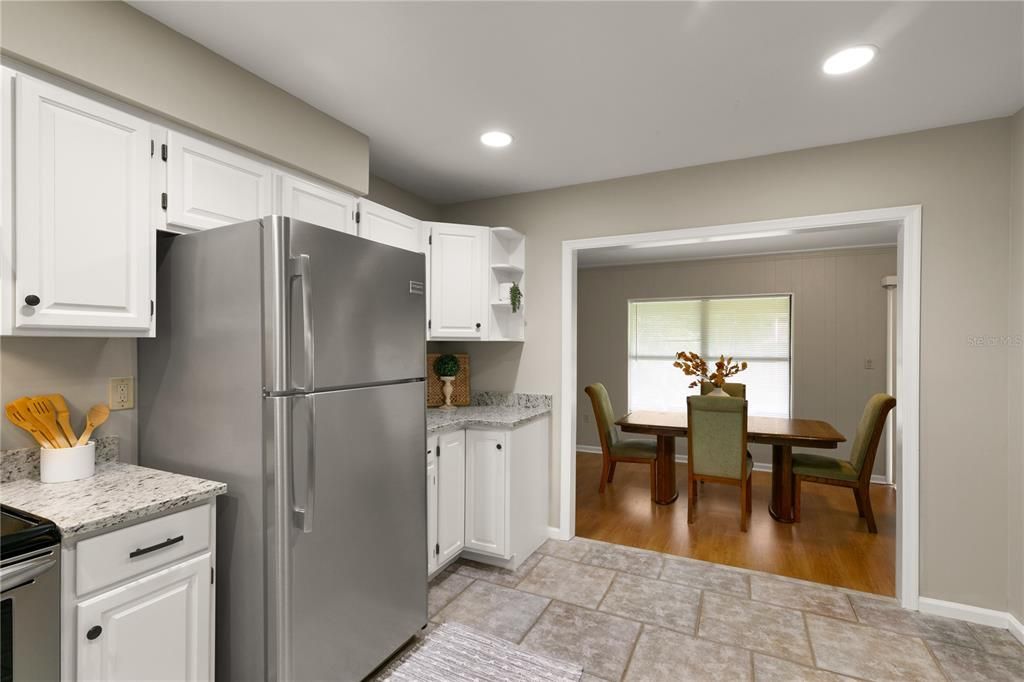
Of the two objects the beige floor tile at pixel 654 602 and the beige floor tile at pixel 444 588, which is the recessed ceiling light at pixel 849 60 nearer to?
the beige floor tile at pixel 654 602

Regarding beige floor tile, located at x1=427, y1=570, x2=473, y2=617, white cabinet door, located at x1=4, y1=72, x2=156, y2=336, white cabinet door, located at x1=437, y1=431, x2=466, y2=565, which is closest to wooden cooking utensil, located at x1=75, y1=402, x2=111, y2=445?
white cabinet door, located at x1=4, y1=72, x2=156, y2=336

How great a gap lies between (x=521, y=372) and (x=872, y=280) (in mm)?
3943

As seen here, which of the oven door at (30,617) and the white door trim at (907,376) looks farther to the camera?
the white door trim at (907,376)

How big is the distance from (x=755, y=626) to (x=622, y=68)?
2.62 m

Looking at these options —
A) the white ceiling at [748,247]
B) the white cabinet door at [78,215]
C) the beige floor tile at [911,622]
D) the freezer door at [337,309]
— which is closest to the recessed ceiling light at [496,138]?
the freezer door at [337,309]

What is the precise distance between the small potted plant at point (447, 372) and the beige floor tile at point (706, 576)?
5.73 feet

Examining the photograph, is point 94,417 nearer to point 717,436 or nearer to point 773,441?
point 717,436

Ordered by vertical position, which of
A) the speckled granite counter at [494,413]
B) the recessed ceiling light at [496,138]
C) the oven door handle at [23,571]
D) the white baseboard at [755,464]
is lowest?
the white baseboard at [755,464]

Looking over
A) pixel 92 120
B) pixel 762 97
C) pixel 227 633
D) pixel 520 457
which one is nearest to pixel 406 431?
pixel 227 633

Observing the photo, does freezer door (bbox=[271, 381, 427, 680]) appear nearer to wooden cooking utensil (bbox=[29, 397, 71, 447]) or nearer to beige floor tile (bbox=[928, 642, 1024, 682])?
wooden cooking utensil (bbox=[29, 397, 71, 447])

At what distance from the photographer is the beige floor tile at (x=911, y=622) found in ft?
7.62

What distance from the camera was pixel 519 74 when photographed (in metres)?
2.08

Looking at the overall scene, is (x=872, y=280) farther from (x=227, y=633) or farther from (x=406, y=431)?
(x=227, y=633)

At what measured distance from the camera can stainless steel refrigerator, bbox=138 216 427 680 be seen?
164cm
